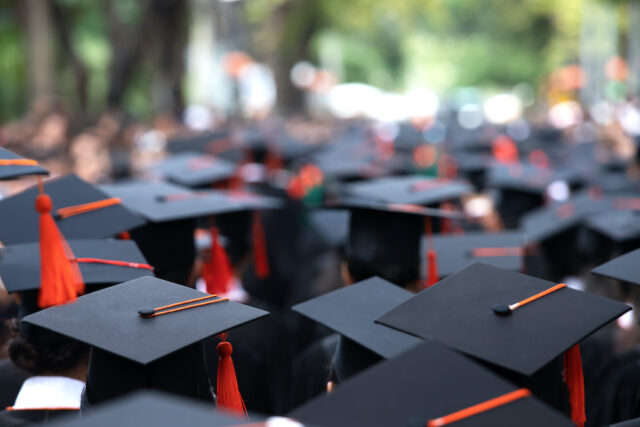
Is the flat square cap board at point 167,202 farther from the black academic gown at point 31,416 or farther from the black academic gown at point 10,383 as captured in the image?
the black academic gown at point 31,416

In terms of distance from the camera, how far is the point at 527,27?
34688mm

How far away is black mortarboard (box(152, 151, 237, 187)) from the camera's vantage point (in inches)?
176

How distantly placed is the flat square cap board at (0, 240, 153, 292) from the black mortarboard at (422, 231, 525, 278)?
3.86 feet

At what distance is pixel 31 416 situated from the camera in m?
2.07

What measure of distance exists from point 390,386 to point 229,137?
238 inches

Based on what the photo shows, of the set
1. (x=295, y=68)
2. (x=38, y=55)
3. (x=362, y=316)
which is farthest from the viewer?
(x=295, y=68)

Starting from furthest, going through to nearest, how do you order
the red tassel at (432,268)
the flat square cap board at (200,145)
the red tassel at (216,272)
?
the flat square cap board at (200,145) → the red tassel at (216,272) → the red tassel at (432,268)

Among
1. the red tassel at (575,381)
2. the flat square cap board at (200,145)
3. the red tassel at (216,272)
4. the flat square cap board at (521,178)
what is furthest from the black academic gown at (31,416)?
the flat square cap board at (200,145)

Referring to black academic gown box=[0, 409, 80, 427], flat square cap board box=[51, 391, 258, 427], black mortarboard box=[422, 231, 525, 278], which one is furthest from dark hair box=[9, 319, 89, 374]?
black mortarboard box=[422, 231, 525, 278]

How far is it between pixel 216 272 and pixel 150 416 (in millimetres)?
2107

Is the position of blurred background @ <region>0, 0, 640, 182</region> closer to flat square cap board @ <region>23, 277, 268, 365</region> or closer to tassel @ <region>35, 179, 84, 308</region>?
tassel @ <region>35, 179, 84, 308</region>

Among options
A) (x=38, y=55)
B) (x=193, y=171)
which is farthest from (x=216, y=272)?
(x=38, y=55)

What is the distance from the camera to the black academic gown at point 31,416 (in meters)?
2.04

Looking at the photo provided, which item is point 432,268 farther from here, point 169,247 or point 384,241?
point 169,247
